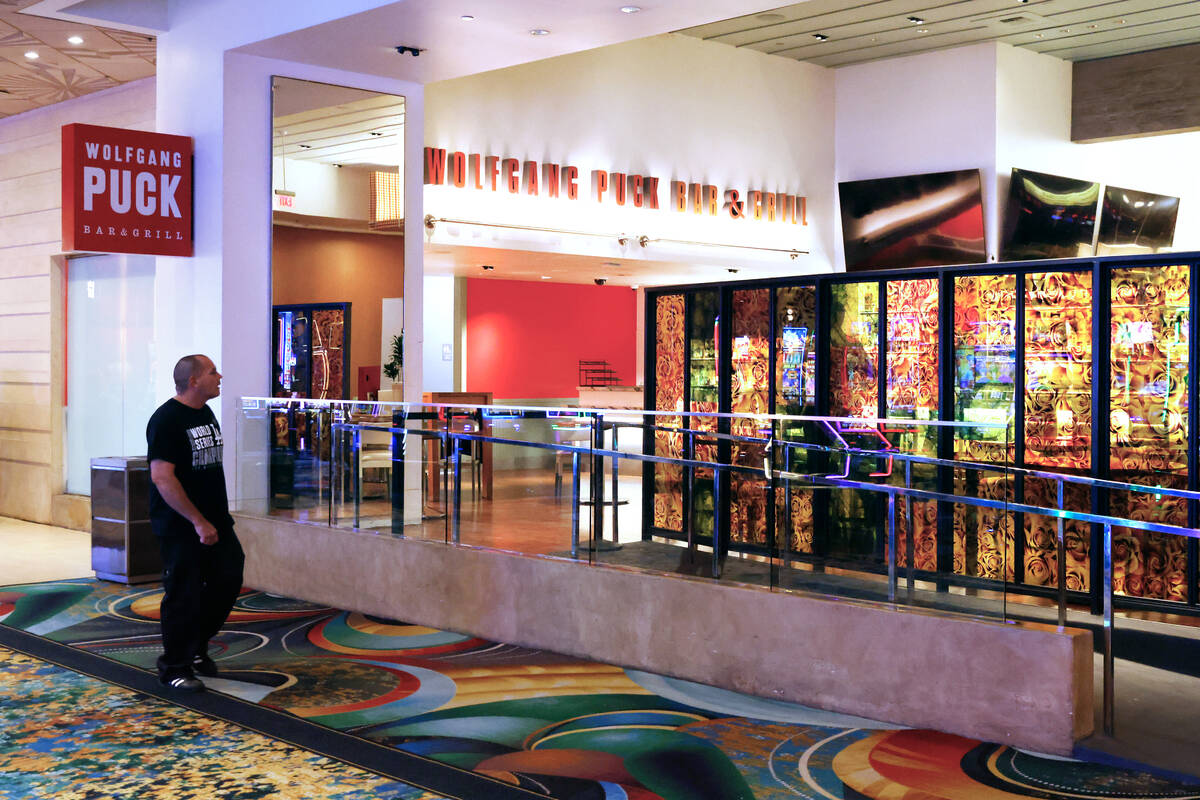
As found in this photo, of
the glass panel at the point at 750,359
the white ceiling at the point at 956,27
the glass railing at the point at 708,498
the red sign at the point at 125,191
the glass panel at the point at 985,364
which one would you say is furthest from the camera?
the white ceiling at the point at 956,27

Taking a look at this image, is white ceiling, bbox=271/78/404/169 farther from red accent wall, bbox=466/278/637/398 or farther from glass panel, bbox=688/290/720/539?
red accent wall, bbox=466/278/637/398

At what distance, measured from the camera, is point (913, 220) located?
1596cm

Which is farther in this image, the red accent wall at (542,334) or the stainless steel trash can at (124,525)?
the red accent wall at (542,334)

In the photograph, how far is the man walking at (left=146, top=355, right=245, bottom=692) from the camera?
18.9ft

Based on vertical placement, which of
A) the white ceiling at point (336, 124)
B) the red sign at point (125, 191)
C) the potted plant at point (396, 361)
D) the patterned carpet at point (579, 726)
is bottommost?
the patterned carpet at point (579, 726)

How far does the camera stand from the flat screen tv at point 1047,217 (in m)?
15.4

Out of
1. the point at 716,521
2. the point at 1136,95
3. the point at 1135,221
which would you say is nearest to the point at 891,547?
the point at 716,521

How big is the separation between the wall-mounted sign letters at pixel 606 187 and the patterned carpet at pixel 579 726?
6.88 metres

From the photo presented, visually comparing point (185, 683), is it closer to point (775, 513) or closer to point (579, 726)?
point (579, 726)

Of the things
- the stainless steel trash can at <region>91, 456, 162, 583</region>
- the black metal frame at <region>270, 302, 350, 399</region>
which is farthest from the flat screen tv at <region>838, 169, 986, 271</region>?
the stainless steel trash can at <region>91, 456, 162, 583</region>

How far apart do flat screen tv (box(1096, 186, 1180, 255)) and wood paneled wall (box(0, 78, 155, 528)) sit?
12.5 m

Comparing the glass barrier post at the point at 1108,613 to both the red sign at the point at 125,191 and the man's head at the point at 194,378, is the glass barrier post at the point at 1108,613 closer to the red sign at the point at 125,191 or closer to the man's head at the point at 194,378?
the man's head at the point at 194,378

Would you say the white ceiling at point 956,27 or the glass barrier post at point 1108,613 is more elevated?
the white ceiling at point 956,27

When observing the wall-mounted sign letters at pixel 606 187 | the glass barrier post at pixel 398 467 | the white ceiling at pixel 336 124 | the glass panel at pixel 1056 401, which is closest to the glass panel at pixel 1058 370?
the glass panel at pixel 1056 401
